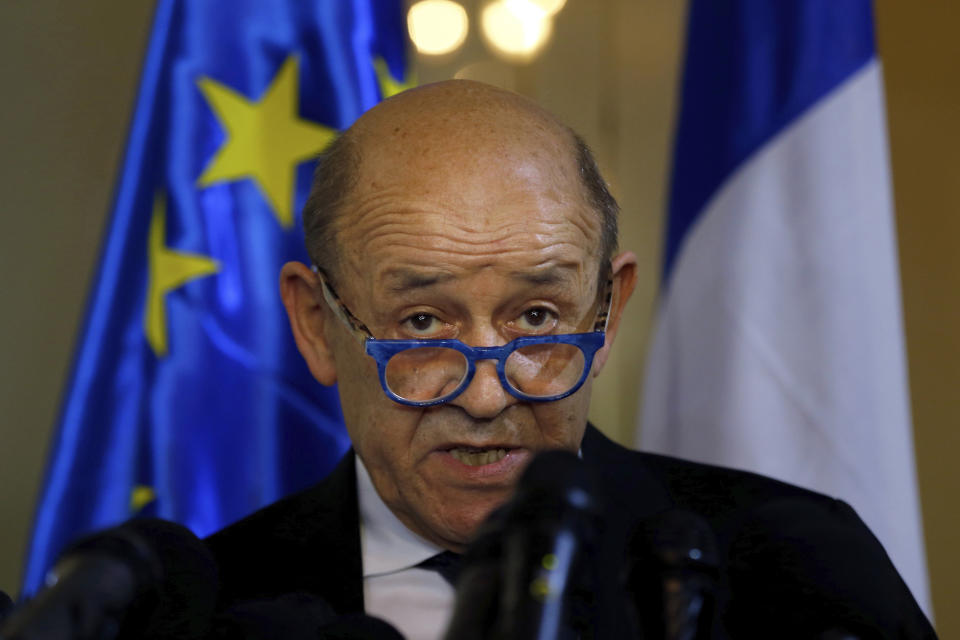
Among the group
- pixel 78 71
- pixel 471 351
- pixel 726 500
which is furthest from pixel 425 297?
pixel 78 71

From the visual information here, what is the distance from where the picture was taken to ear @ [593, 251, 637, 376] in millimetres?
1720

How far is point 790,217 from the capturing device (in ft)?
8.05

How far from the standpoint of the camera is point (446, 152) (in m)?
1.57

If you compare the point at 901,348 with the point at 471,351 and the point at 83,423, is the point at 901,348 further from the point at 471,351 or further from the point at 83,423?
the point at 83,423

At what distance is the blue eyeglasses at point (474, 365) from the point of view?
4.92 feet

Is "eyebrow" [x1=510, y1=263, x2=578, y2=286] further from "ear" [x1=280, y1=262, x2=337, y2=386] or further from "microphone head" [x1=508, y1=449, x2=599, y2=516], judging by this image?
"microphone head" [x1=508, y1=449, x2=599, y2=516]

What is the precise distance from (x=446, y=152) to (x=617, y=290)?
42 centimetres

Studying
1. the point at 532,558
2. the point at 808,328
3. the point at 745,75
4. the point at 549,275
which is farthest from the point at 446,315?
the point at 745,75

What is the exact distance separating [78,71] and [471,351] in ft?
7.13

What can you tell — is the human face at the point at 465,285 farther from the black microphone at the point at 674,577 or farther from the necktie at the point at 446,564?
the black microphone at the point at 674,577

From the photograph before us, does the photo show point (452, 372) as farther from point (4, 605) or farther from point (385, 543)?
point (4, 605)

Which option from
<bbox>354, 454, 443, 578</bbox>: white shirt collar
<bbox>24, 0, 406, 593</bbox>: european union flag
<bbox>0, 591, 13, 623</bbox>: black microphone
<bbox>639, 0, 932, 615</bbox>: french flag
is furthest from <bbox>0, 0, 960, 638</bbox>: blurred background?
A: <bbox>0, 591, 13, 623</bbox>: black microphone

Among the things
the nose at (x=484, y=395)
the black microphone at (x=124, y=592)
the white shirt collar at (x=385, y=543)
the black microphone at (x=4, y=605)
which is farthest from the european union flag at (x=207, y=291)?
the black microphone at (x=124, y=592)

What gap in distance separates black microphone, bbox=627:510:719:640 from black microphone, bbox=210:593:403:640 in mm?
247
